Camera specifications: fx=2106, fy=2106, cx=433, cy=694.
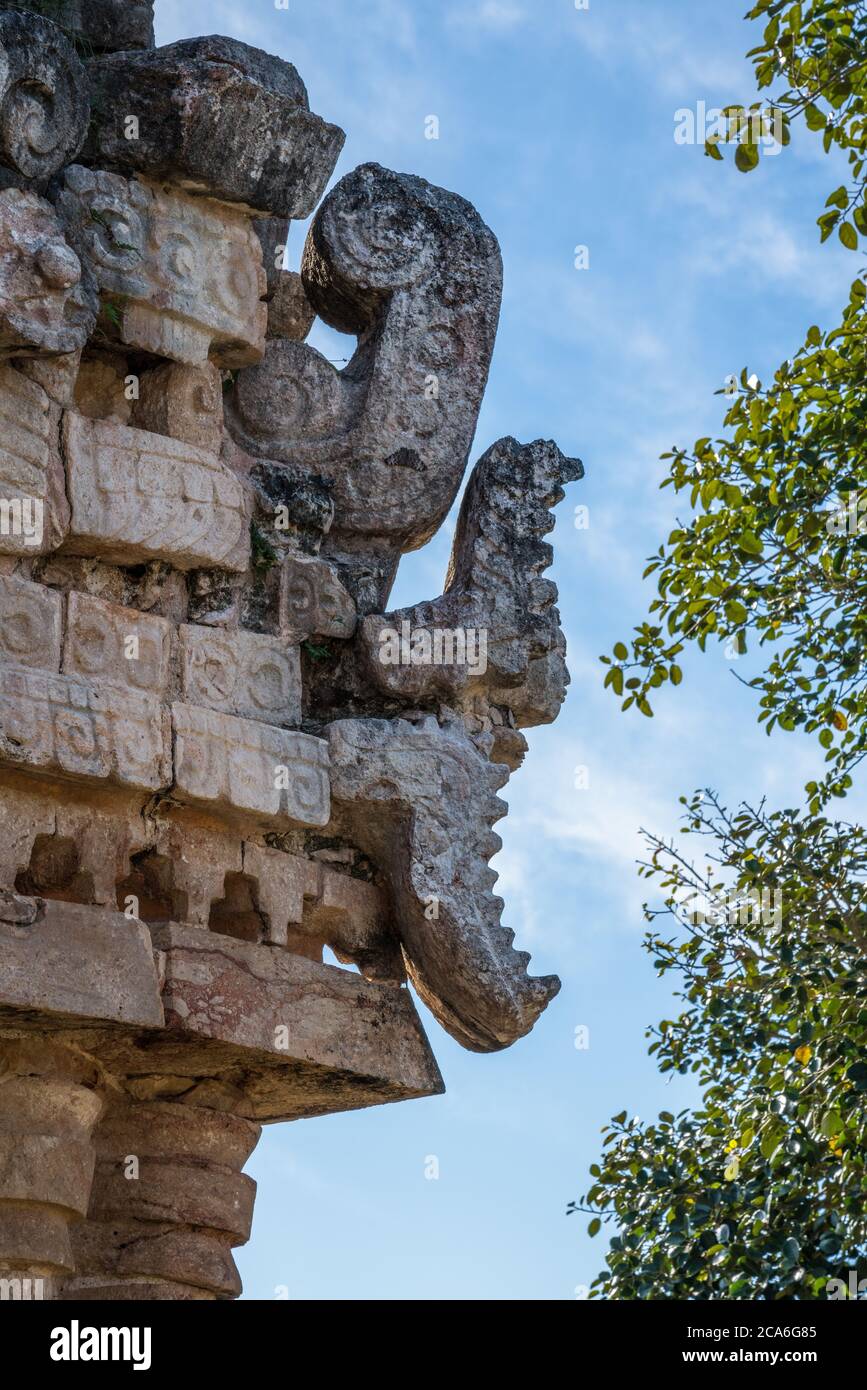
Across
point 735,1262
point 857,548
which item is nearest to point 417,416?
point 857,548

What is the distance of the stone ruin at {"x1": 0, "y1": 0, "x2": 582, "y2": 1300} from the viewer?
5.51 meters

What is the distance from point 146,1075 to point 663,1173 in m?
1.94

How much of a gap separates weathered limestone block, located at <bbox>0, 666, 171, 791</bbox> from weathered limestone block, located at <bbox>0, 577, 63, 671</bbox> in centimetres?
10

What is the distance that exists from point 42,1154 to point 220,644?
1500 millimetres

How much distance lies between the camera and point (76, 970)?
528 centimetres

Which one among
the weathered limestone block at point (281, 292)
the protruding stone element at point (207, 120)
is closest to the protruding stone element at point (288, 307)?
the weathered limestone block at point (281, 292)

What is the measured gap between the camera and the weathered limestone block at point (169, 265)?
5938 millimetres

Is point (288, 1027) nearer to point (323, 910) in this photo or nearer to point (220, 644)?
point (323, 910)

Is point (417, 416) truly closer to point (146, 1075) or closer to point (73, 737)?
point (73, 737)

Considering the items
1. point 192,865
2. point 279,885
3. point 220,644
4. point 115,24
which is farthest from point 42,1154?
point 115,24

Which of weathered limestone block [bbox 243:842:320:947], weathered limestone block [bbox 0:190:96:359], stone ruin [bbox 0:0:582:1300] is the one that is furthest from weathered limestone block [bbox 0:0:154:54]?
weathered limestone block [bbox 243:842:320:947]

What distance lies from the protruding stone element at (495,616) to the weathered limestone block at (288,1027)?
93 centimetres

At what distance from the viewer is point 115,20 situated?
21.3ft

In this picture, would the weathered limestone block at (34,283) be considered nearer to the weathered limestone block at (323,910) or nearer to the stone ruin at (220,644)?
the stone ruin at (220,644)
